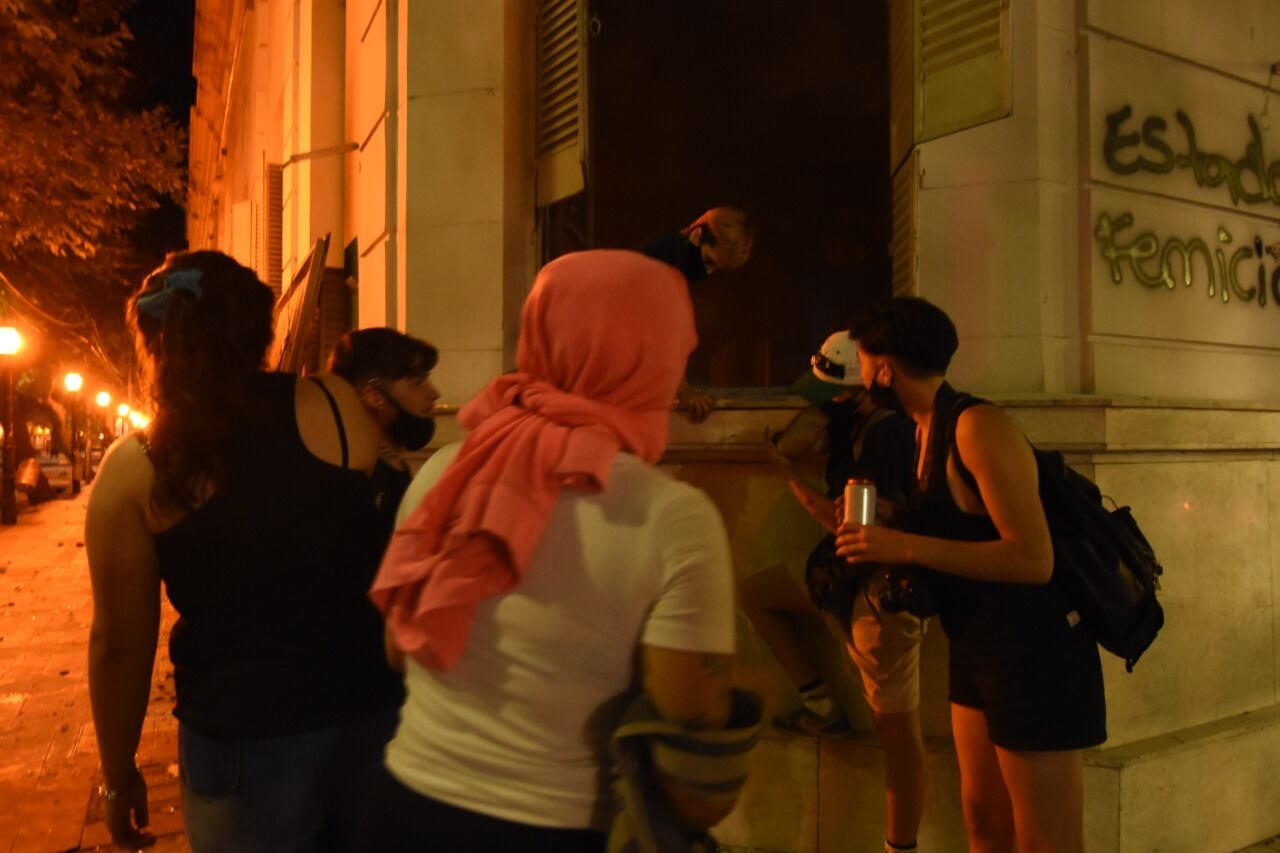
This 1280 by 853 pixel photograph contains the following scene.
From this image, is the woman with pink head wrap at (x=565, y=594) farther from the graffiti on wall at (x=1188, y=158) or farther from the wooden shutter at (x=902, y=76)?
the graffiti on wall at (x=1188, y=158)

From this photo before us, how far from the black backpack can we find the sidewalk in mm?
2231

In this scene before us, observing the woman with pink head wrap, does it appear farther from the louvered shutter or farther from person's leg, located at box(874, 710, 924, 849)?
the louvered shutter

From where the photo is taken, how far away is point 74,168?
14.0 m

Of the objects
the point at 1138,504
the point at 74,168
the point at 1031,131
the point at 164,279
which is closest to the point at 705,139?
the point at 1031,131

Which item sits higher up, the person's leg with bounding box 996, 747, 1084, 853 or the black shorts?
the black shorts

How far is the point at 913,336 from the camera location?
9.30ft

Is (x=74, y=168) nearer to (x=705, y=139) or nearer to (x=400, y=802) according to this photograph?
(x=705, y=139)

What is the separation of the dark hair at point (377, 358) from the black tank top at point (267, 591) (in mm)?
1104

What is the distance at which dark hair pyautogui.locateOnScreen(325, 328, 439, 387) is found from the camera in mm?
3232

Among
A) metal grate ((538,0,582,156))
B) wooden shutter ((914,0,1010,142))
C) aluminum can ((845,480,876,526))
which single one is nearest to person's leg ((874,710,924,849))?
aluminum can ((845,480,876,526))

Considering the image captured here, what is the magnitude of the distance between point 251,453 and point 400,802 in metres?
0.83

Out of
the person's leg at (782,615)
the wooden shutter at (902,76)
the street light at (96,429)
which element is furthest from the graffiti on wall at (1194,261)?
the street light at (96,429)

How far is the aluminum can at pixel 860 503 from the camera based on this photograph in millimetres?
2852

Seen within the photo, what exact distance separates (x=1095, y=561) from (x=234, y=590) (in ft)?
6.88
